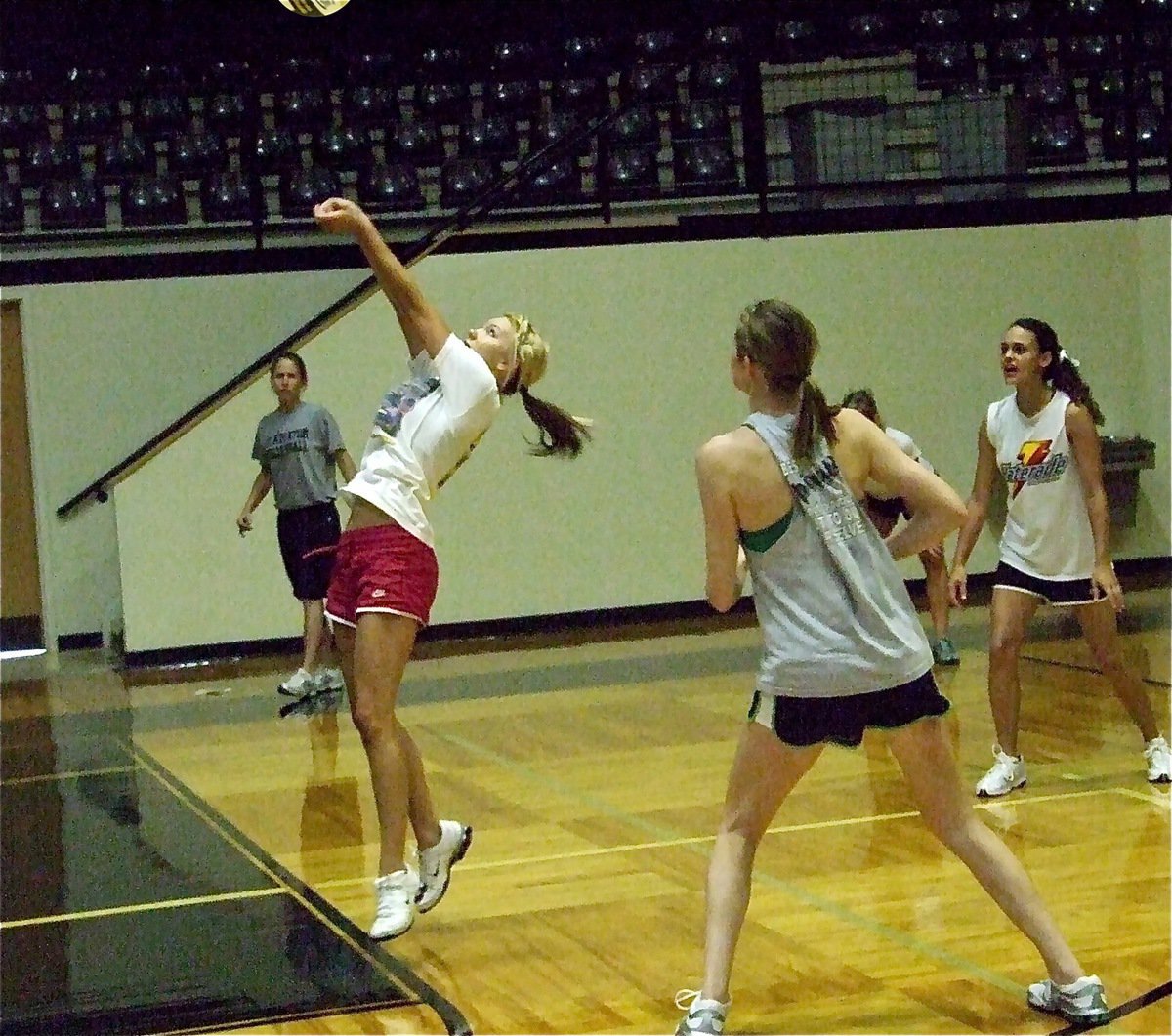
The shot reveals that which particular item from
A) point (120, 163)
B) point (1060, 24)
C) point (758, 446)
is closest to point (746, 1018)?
point (758, 446)

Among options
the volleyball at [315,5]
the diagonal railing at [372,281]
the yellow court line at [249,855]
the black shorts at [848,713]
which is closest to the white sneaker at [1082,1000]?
the black shorts at [848,713]

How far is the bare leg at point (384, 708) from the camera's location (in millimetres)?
4785

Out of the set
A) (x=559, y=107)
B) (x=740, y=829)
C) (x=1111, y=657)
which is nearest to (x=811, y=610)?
(x=740, y=829)

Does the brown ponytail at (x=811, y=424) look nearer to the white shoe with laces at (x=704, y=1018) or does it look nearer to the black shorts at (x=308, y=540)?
the white shoe with laces at (x=704, y=1018)

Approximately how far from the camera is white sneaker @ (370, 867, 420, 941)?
15.6 ft

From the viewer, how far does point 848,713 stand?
3.77 meters

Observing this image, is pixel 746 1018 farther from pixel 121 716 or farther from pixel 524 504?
pixel 524 504

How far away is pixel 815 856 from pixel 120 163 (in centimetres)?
1019

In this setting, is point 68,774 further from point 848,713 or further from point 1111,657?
point 848,713

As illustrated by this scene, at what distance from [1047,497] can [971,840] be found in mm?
2744

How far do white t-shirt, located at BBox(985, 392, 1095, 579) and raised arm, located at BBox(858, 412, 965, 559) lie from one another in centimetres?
265

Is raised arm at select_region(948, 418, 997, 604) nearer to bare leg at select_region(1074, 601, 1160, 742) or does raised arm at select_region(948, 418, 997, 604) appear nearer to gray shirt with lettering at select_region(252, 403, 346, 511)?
bare leg at select_region(1074, 601, 1160, 742)

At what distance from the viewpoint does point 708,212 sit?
1305cm

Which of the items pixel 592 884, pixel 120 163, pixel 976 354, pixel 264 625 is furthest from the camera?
pixel 120 163
